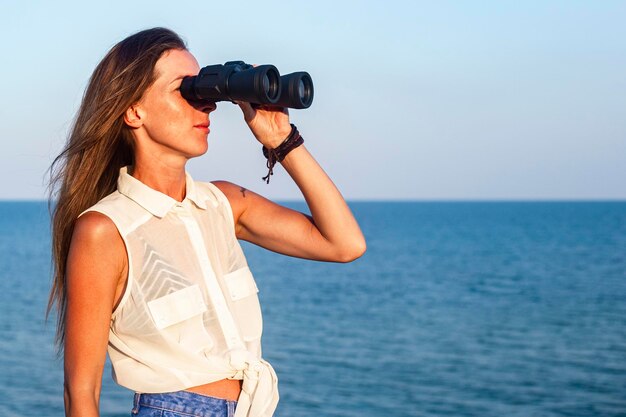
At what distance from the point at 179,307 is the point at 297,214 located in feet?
1.86

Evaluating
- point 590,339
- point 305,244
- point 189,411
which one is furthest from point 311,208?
point 590,339

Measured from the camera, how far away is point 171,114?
2301mm

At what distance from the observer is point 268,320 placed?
23734mm

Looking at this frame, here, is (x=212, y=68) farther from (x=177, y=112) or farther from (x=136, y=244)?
(x=136, y=244)

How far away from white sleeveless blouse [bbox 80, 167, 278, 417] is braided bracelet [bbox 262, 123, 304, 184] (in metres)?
Result: 0.23

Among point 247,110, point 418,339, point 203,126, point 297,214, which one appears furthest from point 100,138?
point 418,339

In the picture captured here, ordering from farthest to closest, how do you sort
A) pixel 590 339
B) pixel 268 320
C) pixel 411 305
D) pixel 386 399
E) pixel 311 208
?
pixel 411 305, pixel 268 320, pixel 590 339, pixel 386 399, pixel 311 208

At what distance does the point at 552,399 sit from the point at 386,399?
2.66 meters

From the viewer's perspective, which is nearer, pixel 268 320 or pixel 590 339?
pixel 590 339

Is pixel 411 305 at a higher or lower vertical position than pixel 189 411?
lower

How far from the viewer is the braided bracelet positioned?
2.49 metres

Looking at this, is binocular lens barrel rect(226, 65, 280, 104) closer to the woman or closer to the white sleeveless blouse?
the woman

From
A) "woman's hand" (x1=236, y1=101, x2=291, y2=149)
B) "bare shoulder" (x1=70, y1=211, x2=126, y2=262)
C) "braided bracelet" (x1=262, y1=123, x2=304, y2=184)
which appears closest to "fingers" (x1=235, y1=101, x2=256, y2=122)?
"woman's hand" (x1=236, y1=101, x2=291, y2=149)

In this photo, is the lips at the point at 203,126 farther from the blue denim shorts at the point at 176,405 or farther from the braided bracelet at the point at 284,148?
the blue denim shorts at the point at 176,405
